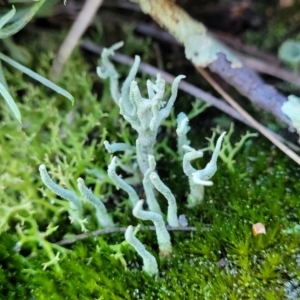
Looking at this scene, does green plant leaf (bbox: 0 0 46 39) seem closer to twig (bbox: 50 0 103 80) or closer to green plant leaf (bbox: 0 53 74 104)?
green plant leaf (bbox: 0 53 74 104)

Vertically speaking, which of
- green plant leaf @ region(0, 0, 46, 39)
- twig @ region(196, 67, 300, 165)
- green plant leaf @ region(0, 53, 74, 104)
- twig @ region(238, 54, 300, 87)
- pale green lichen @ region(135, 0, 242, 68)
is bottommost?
green plant leaf @ region(0, 53, 74, 104)

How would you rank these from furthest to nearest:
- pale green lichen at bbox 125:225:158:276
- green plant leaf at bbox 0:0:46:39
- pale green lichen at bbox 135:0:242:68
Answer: pale green lichen at bbox 135:0:242:68 < green plant leaf at bbox 0:0:46:39 < pale green lichen at bbox 125:225:158:276

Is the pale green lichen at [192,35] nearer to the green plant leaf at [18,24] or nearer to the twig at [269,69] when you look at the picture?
the twig at [269,69]

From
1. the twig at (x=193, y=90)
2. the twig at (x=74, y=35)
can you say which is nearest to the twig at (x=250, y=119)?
the twig at (x=193, y=90)

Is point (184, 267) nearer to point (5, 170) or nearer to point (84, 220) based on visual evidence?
point (84, 220)

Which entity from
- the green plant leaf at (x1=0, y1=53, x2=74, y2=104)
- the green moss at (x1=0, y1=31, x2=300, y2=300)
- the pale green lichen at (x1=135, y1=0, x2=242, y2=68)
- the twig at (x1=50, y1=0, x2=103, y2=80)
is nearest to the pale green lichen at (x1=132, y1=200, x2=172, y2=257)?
the green moss at (x1=0, y1=31, x2=300, y2=300)

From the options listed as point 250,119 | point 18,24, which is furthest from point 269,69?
point 18,24
